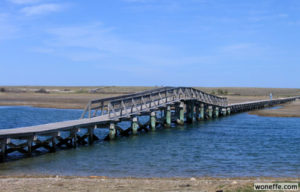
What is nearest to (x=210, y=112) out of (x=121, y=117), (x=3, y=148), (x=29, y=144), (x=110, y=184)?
(x=121, y=117)

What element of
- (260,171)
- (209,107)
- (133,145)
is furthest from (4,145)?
(209,107)

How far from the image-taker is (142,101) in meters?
34.8

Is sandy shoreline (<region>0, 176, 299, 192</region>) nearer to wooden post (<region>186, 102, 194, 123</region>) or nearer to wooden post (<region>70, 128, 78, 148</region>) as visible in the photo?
wooden post (<region>70, 128, 78, 148</region>)

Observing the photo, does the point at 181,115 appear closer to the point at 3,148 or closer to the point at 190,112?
the point at 190,112

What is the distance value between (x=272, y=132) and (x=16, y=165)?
2152 cm

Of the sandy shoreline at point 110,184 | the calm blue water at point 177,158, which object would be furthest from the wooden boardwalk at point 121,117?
the sandy shoreline at point 110,184

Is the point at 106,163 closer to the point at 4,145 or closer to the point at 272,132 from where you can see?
the point at 4,145

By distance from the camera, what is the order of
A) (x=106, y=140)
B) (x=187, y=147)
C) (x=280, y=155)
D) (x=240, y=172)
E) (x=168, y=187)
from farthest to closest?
(x=106, y=140)
(x=187, y=147)
(x=280, y=155)
(x=240, y=172)
(x=168, y=187)

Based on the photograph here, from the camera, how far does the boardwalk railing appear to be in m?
30.2

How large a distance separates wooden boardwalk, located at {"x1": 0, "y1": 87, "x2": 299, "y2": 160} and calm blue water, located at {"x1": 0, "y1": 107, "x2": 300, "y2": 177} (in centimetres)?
102

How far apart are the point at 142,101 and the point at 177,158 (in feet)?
45.9

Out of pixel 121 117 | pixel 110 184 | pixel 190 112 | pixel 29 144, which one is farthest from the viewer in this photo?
pixel 190 112

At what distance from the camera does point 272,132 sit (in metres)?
33.5

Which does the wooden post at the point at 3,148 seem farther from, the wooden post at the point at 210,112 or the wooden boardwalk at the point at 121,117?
the wooden post at the point at 210,112
